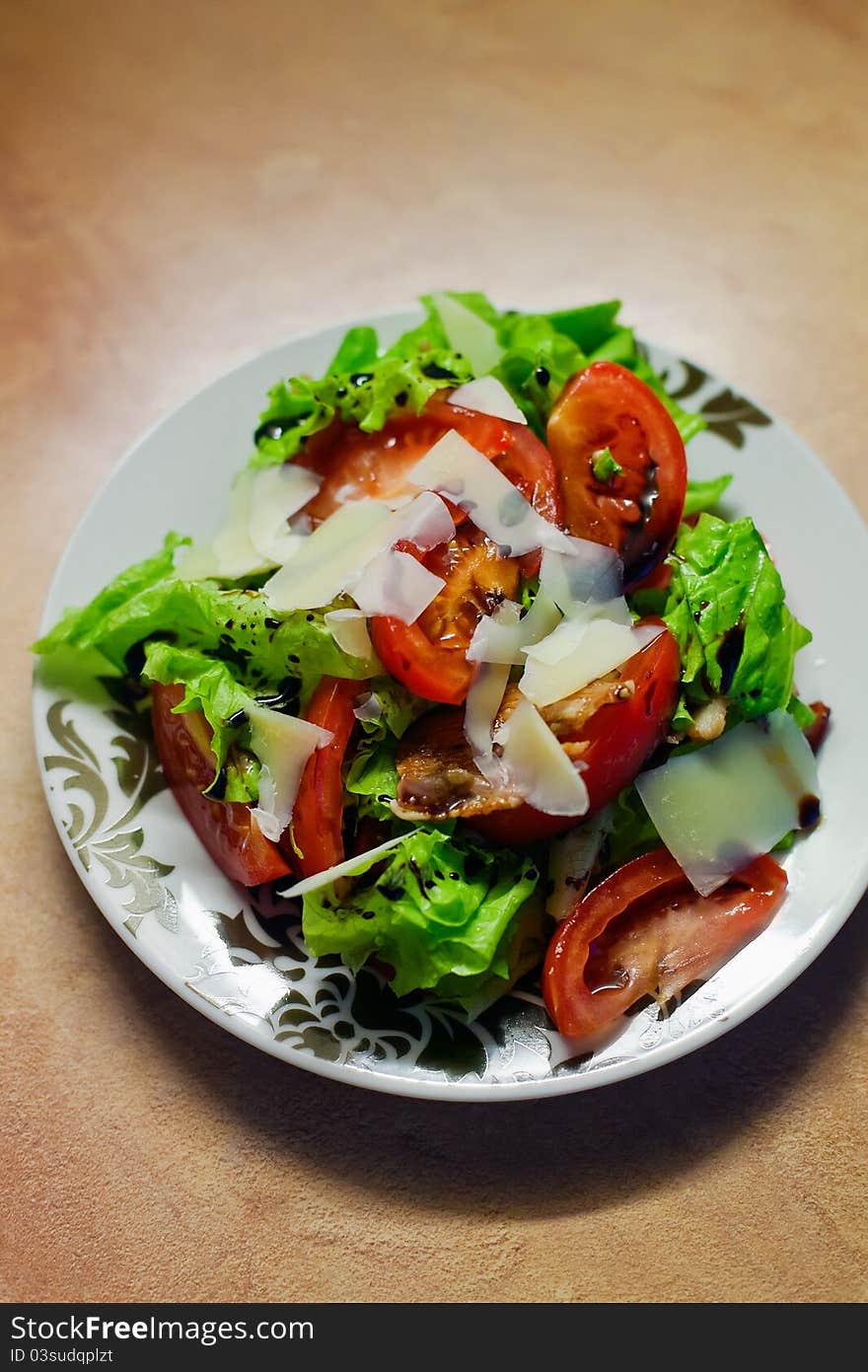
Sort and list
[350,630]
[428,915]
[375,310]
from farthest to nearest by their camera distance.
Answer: [375,310] → [350,630] → [428,915]

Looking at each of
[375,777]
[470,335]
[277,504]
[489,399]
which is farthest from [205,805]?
[470,335]

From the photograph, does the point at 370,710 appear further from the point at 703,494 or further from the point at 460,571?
the point at 703,494

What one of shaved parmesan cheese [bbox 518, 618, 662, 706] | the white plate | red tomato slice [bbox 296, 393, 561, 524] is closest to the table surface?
the white plate

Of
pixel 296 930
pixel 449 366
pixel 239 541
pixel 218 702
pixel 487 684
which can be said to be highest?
pixel 449 366

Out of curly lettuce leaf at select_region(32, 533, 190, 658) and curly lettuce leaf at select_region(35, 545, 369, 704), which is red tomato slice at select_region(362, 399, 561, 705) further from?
curly lettuce leaf at select_region(32, 533, 190, 658)
